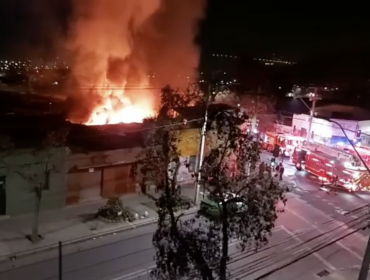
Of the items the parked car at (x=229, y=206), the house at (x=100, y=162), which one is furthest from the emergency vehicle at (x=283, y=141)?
the parked car at (x=229, y=206)

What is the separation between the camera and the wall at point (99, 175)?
1917 centimetres

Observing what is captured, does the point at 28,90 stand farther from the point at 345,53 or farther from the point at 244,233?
the point at 345,53

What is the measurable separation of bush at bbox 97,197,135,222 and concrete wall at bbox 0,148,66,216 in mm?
1994

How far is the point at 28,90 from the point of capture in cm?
3359

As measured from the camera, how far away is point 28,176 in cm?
1695

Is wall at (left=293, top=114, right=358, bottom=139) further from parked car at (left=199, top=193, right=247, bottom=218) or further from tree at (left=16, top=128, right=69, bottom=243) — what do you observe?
parked car at (left=199, top=193, right=247, bottom=218)

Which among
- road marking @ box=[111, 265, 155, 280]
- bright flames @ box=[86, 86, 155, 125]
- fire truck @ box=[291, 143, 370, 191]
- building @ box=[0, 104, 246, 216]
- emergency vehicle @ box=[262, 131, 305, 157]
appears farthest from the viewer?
emergency vehicle @ box=[262, 131, 305, 157]

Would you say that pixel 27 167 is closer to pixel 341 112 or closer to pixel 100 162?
pixel 100 162

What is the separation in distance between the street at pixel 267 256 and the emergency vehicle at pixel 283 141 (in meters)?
9.04

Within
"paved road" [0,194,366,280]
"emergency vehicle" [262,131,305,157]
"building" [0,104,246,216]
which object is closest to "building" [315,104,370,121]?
"emergency vehicle" [262,131,305,157]

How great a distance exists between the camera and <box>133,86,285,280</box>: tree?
32.9 ft

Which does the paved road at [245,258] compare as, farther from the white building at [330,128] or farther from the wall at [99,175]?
the white building at [330,128]

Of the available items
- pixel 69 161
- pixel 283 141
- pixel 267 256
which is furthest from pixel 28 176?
pixel 283 141

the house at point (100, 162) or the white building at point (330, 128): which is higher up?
the white building at point (330, 128)
